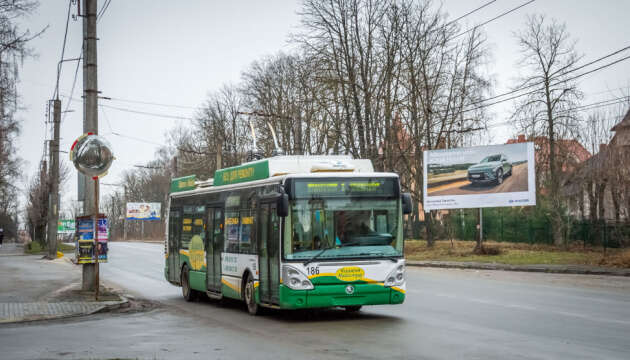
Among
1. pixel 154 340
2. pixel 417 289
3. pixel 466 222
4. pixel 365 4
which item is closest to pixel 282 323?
pixel 154 340

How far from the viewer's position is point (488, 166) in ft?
123

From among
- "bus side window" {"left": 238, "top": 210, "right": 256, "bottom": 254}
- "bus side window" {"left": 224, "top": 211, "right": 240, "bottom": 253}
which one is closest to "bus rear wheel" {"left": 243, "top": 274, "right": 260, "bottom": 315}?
"bus side window" {"left": 238, "top": 210, "right": 256, "bottom": 254}

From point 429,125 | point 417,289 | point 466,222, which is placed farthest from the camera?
point 466,222

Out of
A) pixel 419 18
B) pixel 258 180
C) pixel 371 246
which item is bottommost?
pixel 371 246

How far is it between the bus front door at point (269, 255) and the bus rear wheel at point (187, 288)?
4.88m

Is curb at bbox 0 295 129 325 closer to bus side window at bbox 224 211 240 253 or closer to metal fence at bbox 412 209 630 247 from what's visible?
bus side window at bbox 224 211 240 253

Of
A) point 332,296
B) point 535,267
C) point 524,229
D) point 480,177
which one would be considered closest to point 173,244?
point 332,296

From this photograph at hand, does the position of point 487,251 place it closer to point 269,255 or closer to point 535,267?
point 535,267

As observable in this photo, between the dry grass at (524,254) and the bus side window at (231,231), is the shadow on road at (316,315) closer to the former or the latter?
the bus side window at (231,231)

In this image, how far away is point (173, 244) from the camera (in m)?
20.5

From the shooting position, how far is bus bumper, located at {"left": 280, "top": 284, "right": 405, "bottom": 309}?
1334 cm

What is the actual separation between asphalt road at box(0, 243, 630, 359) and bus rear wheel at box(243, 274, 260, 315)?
0.20 metres

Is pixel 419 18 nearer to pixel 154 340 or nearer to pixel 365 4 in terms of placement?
pixel 365 4

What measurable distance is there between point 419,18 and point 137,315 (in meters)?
32.4
